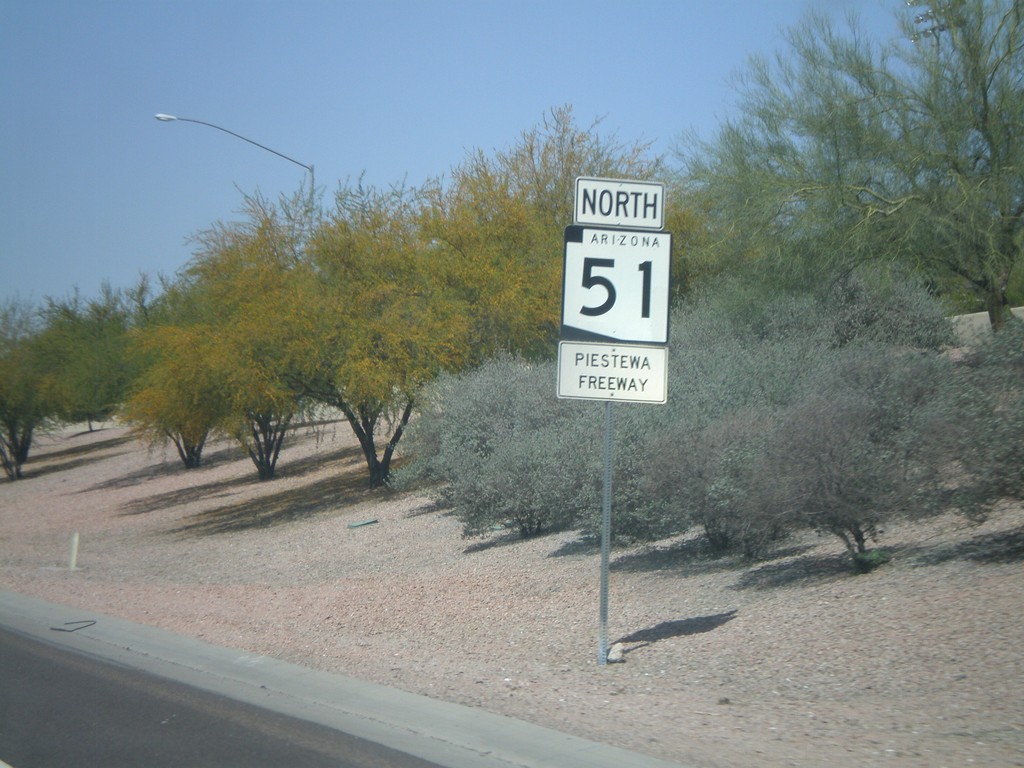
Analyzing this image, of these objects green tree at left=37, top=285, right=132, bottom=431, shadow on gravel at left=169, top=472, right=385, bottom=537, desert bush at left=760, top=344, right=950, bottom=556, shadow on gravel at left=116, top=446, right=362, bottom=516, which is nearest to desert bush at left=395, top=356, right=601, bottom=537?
desert bush at left=760, top=344, right=950, bottom=556

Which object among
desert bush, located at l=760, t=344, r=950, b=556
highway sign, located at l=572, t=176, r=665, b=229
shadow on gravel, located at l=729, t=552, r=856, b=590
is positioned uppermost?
highway sign, located at l=572, t=176, r=665, b=229

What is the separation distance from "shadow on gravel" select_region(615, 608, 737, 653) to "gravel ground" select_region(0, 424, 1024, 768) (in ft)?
0.10

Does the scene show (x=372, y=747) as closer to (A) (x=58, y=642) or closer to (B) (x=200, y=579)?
(A) (x=58, y=642)

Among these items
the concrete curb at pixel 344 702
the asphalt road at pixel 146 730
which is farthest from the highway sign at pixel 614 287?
the asphalt road at pixel 146 730

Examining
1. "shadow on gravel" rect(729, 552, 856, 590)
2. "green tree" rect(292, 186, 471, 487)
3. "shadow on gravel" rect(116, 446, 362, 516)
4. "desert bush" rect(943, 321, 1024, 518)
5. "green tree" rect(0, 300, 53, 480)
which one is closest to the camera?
"desert bush" rect(943, 321, 1024, 518)

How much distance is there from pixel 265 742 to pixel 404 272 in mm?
18292

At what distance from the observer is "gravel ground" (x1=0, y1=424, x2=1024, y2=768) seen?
6.50 m

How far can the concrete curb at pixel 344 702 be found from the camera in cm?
655

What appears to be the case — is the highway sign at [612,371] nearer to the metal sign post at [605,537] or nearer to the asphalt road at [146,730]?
the metal sign post at [605,537]

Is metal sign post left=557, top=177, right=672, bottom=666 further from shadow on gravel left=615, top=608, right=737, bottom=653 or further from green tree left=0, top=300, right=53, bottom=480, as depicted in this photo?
green tree left=0, top=300, right=53, bottom=480

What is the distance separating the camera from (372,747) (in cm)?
696

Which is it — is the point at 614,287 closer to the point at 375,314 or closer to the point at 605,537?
the point at 605,537

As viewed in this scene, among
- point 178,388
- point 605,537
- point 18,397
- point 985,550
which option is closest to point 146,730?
point 605,537

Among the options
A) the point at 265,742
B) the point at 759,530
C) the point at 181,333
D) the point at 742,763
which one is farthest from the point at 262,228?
the point at 742,763
